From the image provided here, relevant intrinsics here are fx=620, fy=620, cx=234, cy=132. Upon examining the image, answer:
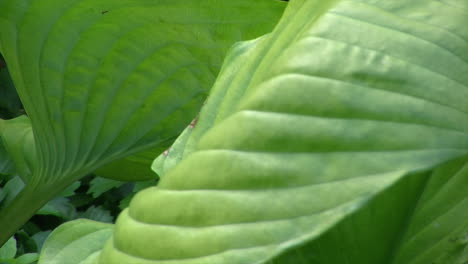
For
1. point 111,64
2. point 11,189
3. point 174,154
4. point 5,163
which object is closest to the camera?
point 174,154

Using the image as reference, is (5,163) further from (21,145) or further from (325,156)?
(325,156)

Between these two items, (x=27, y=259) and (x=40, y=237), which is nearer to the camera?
(x=27, y=259)

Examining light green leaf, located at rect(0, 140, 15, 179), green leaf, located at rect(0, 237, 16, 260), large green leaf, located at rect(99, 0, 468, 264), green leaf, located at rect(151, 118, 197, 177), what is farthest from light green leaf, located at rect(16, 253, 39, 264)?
large green leaf, located at rect(99, 0, 468, 264)

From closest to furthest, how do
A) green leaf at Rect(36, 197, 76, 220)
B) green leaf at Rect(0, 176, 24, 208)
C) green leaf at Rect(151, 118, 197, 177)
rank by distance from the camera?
green leaf at Rect(151, 118, 197, 177) < green leaf at Rect(0, 176, 24, 208) < green leaf at Rect(36, 197, 76, 220)

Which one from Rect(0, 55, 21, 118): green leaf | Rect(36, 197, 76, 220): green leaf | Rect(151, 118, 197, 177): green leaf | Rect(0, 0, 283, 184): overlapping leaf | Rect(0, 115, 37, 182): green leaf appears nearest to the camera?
Rect(151, 118, 197, 177): green leaf

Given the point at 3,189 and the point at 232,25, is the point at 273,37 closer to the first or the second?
the point at 232,25

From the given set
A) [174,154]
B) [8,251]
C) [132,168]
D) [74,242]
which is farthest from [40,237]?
[174,154]

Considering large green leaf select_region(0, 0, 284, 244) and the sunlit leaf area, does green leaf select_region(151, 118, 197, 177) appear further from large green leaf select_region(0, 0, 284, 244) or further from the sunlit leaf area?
large green leaf select_region(0, 0, 284, 244)
